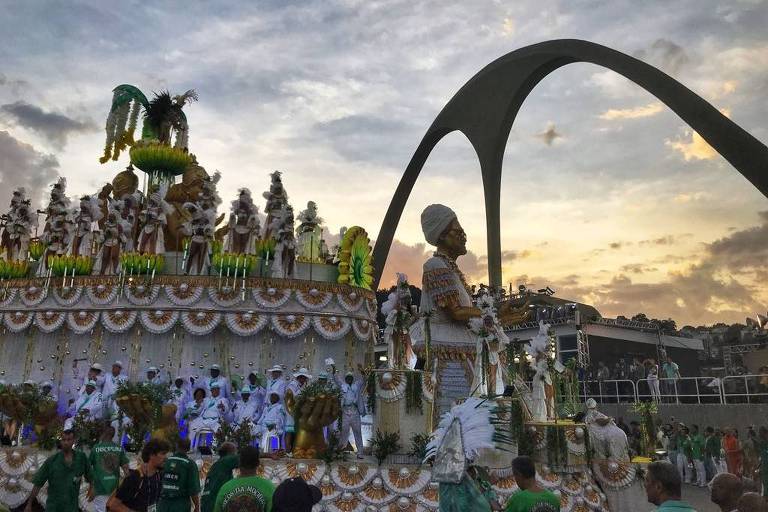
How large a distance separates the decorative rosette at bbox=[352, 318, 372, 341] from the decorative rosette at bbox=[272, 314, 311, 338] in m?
1.71

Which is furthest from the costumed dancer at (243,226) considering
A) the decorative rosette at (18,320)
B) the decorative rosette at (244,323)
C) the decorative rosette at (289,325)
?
the decorative rosette at (18,320)

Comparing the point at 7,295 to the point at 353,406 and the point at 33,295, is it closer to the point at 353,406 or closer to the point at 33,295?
the point at 33,295

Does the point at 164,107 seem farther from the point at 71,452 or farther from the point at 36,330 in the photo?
the point at 71,452

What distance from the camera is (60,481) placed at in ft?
23.6

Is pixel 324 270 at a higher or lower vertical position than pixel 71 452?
higher

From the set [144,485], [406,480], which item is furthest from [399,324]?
[144,485]

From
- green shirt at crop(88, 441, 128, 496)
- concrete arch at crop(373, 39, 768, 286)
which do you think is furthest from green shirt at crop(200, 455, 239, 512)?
concrete arch at crop(373, 39, 768, 286)

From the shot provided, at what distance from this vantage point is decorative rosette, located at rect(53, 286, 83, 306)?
16625 millimetres

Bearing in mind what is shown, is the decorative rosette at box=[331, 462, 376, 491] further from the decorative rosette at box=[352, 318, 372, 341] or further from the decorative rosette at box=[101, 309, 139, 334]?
the decorative rosette at box=[101, 309, 139, 334]

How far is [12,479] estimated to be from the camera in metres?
11.4

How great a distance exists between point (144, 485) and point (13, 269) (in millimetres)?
15802

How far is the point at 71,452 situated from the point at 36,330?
38.5 ft

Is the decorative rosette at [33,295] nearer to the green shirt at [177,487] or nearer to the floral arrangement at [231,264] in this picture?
the floral arrangement at [231,264]

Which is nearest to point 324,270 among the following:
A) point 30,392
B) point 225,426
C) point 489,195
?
point 225,426
